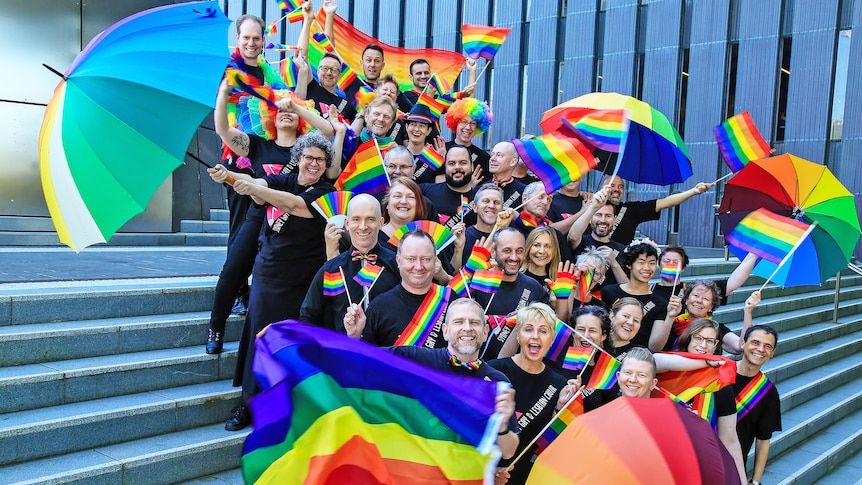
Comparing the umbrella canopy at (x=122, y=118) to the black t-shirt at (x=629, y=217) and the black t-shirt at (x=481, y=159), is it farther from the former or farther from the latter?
the black t-shirt at (x=629, y=217)

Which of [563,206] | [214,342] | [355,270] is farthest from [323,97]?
[355,270]

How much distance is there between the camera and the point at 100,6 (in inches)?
389

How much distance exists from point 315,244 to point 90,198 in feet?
5.88

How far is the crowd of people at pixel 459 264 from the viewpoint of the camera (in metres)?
4.29

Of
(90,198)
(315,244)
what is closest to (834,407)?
(315,244)

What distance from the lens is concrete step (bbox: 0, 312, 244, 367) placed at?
5.02 meters

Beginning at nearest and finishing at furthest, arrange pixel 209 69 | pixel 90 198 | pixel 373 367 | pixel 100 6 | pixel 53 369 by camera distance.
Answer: pixel 373 367
pixel 90 198
pixel 209 69
pixel 53 369
pixel 100 6

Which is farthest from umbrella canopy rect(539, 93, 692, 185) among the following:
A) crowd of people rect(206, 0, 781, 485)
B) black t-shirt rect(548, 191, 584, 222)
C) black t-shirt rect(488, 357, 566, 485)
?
black t-shirt rect(488, 357, 566, 485)

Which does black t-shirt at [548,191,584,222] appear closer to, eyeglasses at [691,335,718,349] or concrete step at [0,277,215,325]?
eyeglasses at [691,335,718,349]

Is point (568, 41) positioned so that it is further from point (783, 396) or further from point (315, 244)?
point (315, 244)

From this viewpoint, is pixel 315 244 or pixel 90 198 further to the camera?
pixel 315 244

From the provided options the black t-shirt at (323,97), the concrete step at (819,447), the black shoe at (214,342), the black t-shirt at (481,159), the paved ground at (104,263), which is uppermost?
A: the black t-shirt at (323,97)

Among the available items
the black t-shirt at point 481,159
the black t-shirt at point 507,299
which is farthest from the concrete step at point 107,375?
the black t-shirt at point 481,159

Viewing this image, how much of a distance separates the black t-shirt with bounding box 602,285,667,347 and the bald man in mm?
1927
